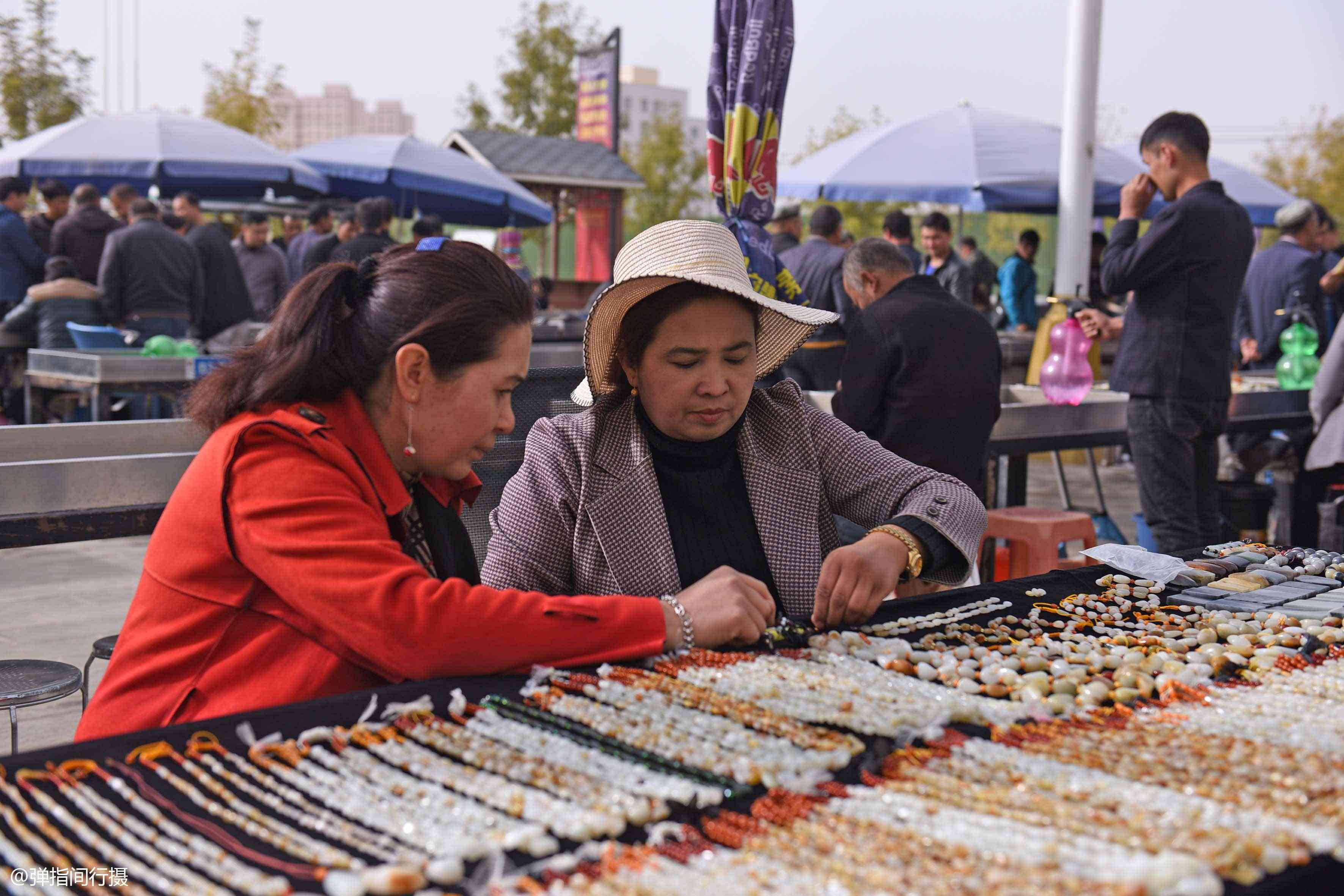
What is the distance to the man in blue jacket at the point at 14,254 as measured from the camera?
9414 millimetres

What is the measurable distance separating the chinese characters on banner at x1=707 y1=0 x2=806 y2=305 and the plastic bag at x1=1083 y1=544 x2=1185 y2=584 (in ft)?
7.23

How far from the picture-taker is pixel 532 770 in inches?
48.6

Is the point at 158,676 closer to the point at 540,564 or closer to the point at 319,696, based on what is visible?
the point at 319,696

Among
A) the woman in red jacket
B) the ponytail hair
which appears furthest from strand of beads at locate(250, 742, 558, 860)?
the ponytail hair

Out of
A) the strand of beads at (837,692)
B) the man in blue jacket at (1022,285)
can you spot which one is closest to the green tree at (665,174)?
the man in blue jacket at (1022,285)

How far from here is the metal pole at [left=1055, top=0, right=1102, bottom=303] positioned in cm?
731

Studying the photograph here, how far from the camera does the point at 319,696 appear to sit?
1.58 metres

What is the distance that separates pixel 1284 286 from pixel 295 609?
738 centimetres

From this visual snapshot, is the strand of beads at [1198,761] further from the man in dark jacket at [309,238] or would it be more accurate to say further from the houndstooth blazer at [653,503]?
the man in dark jacket at [309,238]

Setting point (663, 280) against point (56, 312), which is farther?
point (56, 312)

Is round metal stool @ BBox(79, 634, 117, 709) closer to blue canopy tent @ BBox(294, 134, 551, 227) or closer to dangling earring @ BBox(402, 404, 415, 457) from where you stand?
dangling earring @ BBox(402, 404, 415, 457)

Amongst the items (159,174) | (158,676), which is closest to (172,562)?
(158,676)

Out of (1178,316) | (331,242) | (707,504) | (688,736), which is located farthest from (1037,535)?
(331,242)

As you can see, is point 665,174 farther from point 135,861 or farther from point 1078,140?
point 135,861
